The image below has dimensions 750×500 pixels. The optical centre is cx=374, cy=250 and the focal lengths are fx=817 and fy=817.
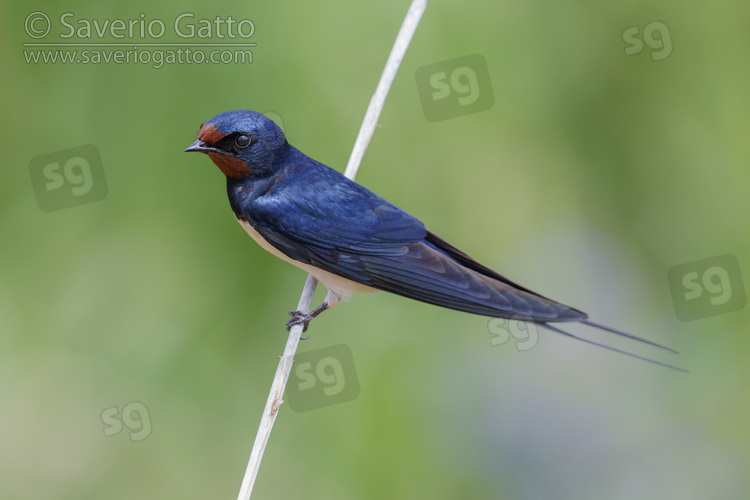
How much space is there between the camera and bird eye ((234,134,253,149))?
2.14m

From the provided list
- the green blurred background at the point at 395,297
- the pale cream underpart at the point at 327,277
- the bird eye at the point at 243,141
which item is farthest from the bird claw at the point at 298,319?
the bird eye at the point at 243,141

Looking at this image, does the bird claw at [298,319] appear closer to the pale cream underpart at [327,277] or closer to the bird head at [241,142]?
the pale cream underpart at [327,277]

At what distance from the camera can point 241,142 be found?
7.07ft

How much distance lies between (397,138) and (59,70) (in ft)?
3.88

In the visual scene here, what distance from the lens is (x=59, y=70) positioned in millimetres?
2738

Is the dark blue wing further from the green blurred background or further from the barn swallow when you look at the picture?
the green blurred background

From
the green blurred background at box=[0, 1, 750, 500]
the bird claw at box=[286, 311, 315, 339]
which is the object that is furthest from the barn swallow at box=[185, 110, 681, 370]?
the green blurred background at box=[0, 1, 750, 500]

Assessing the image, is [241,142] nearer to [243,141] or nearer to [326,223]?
[243,141]

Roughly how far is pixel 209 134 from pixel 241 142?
0.33 feet

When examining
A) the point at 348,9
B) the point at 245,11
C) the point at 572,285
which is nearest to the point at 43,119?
the point at 245,11

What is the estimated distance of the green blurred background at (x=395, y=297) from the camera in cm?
268

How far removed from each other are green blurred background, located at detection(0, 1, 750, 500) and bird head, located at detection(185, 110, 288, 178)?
0.61 meters

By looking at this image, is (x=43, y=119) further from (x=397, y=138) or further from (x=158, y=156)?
(x=397, y=138)

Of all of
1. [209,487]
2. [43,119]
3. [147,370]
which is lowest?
[209,487]
